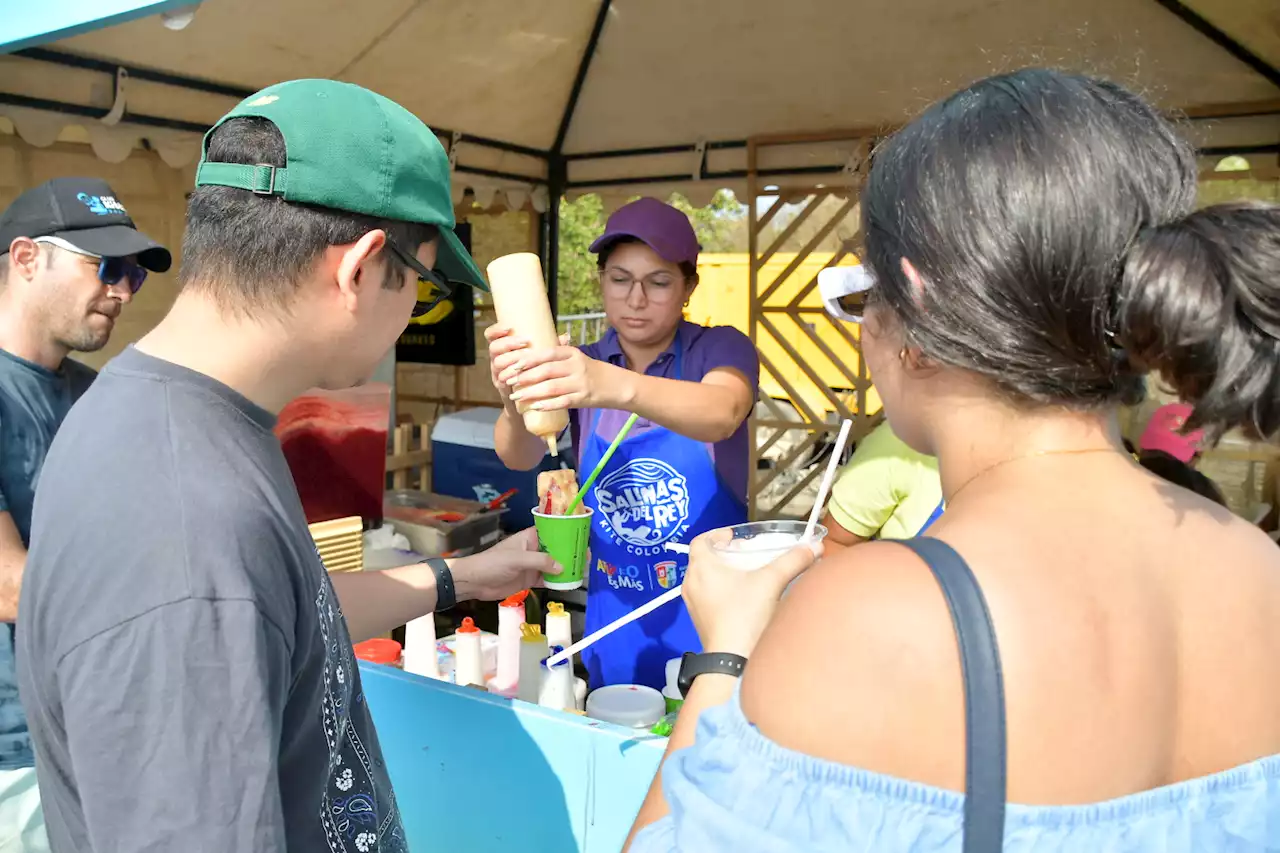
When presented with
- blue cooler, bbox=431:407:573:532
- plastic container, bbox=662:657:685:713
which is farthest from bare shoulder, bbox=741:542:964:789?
blue cooler, bbox=431:407:573:532

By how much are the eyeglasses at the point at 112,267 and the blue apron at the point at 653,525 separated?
5.25ft

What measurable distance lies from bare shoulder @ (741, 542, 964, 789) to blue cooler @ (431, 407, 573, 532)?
387cm

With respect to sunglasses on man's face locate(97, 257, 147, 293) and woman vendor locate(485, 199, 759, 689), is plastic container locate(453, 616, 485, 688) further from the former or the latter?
sunglasses on man's face locate(97, 257, 147, 293)

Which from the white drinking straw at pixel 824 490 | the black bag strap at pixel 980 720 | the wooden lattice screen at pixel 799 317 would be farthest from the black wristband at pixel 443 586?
the wooden lattice screen at pixel 799 317

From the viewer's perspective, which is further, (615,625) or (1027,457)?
(615,625)

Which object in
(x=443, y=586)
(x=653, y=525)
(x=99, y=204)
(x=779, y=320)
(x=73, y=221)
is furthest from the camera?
(x=779, y=320)

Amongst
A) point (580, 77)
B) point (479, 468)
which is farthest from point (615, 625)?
point (580, 77)

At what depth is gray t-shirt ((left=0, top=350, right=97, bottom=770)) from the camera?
2098 mm

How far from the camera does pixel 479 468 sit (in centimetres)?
489

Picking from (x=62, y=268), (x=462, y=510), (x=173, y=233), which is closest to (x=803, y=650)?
(x=62, y=268)

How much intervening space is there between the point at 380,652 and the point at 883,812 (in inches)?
64.5

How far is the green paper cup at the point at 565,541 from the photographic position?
193 cm

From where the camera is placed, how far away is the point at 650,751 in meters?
1.54

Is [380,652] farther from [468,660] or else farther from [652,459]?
[652,459]
